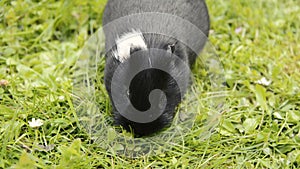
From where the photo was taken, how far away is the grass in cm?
336

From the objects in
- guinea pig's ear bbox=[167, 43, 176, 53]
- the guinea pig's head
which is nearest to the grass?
the guinea pig's head

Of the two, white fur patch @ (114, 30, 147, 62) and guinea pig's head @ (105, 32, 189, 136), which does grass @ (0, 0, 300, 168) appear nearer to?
guinea pig's head @ (105, 32, 189, 136)

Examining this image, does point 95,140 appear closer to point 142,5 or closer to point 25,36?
point 142,5

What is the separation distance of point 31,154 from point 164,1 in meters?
1.72

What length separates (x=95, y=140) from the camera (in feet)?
11.3

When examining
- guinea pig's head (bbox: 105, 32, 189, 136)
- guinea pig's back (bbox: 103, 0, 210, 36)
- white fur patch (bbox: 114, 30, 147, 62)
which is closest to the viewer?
guinea pig's head (bbox: 105, 32, 189, 136)

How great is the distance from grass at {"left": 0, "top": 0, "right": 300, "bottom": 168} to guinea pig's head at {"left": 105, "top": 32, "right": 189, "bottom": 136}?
0.25 m

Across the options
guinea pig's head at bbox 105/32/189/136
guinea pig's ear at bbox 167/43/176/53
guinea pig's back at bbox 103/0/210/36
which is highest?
guinea pig's back at bbox 103/0/210/36

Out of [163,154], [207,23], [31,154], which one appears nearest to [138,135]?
[163,154]

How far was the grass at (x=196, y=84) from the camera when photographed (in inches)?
132

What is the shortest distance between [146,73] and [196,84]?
103 cm

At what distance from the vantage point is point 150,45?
3.36m

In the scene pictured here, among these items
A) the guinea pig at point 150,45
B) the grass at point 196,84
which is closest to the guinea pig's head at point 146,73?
the guinea pig at point 150,45

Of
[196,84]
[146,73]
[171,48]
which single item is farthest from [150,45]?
[196,84]
